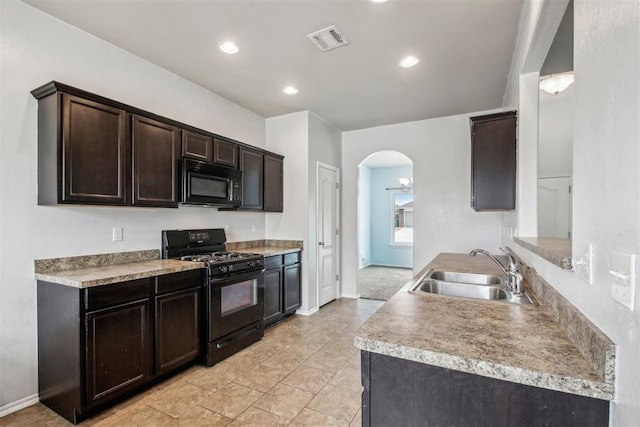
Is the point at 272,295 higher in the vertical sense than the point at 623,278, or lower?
lower

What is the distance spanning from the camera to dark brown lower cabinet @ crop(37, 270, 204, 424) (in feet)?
6.44

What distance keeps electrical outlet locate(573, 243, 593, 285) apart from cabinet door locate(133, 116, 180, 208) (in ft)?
9.15

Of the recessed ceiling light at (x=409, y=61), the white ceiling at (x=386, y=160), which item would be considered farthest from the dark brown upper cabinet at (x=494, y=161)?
the white ceiling at (x=386, y=160)

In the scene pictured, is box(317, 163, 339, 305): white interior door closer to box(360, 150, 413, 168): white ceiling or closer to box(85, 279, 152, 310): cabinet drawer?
box(360, 150, 413, 168): white ceiling

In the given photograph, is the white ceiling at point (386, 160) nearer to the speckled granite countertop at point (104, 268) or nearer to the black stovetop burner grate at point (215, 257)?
the black stovetop burner grate at point (215, 257)

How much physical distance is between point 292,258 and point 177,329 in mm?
1789

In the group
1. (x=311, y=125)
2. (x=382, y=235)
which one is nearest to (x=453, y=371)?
(x=311, y=125)

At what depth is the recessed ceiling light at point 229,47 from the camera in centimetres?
263

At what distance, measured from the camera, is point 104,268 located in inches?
96.2

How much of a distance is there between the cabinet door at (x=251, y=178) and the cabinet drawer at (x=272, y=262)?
0.68m

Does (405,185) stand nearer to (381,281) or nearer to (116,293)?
(381,281)

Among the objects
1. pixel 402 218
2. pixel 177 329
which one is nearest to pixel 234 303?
pixel 177 329

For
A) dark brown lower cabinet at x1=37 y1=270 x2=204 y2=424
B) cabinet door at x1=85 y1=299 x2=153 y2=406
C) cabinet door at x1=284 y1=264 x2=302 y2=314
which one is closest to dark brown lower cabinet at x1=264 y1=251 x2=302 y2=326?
cabinet door at x1=284 y1=264 x2=302 y2=314

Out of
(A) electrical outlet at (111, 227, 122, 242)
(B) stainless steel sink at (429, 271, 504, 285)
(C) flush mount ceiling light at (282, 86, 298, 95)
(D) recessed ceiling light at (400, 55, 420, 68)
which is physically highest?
(D) recessed ceiling light at (400, 55, 420, 68)
